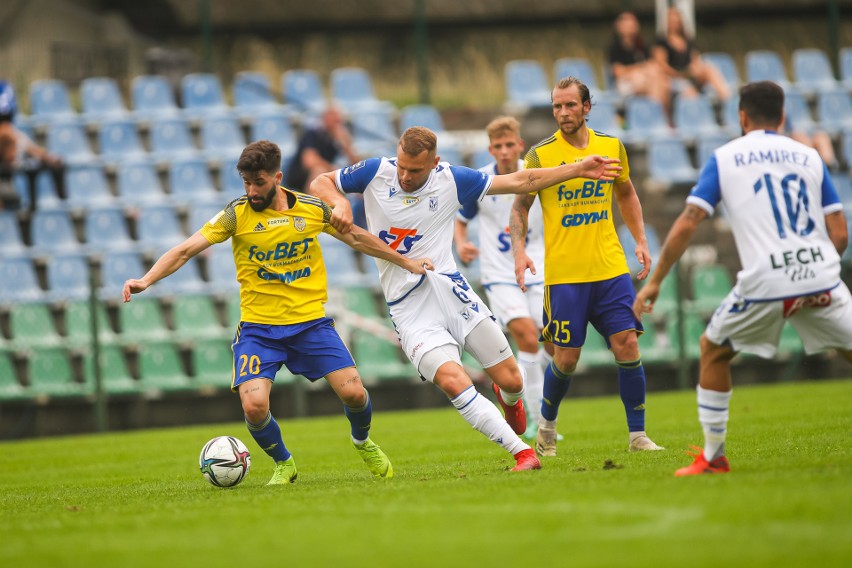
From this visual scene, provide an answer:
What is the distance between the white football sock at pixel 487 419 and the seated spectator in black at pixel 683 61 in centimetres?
1443

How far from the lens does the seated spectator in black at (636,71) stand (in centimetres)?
2180

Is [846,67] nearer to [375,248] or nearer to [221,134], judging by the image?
[221,134]

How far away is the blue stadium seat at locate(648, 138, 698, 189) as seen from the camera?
20.9m

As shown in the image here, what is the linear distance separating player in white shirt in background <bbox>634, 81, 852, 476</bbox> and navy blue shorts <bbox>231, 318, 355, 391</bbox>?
112 inches

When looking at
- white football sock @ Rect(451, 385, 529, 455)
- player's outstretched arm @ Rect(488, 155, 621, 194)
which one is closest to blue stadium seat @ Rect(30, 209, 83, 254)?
player's outstretched arm @ Rect(488, 155, 621, 194)

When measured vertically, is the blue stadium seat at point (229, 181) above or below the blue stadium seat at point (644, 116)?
below

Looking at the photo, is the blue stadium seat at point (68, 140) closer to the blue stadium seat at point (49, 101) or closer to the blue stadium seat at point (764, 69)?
the blue stadium seat at point (49, 101)

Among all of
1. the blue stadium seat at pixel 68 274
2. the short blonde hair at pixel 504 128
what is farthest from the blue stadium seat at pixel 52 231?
the short blonde hair at pixel 504 128

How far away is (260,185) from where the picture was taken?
8867mm

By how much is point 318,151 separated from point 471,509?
1222 centimetres

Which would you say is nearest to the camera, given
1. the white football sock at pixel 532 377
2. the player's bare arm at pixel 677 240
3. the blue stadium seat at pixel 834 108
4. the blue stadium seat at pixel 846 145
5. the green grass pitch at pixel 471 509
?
the green grass pitch at pixel 471 509

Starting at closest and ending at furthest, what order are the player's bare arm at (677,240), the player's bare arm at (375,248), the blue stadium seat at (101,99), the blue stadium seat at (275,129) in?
the player's bare arm at (677,240) < the player's bare arm at (375,248) < the blue stadium seat at (275,129) < the blue stadium seat at (101,99)

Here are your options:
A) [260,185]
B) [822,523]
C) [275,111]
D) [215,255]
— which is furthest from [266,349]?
[275,111]

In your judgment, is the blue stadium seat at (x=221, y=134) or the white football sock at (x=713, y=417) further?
the blue stadium seat at (x=221, y=134)
